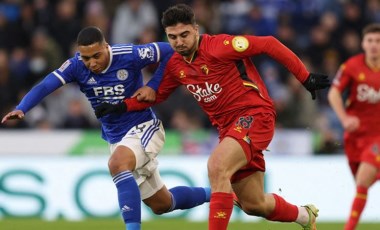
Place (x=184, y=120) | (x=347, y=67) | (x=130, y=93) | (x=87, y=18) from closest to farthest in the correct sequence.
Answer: (x=130, y=93) → (x=347, y=67) → (x=184, y=120) → (x=87, y=18)

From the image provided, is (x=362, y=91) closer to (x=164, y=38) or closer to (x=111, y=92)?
(x=111, y=92)

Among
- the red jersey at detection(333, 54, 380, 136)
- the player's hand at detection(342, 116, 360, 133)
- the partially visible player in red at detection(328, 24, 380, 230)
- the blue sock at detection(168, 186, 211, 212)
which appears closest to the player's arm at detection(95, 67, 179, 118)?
the blue sock at detection(168, 186, 211, 212)

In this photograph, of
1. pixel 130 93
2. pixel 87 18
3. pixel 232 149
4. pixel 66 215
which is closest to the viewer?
pixel 232 149

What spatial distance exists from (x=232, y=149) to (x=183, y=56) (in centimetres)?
97

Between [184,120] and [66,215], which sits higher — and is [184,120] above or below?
above

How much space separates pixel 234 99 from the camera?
8.82m

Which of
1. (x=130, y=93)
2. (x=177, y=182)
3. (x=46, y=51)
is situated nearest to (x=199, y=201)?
(x=130, y=93)

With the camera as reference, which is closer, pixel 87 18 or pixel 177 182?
pixel 177 182

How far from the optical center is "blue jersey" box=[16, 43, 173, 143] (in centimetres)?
929

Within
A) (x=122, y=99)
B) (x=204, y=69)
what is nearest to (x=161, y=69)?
(x=122, y=99)

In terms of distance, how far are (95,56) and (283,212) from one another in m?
2.10

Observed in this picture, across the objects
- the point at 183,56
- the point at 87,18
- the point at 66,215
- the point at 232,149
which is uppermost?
the point at 87,18

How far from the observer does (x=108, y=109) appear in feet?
30.2

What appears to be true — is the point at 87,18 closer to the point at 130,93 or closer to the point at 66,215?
the point at 66,215
